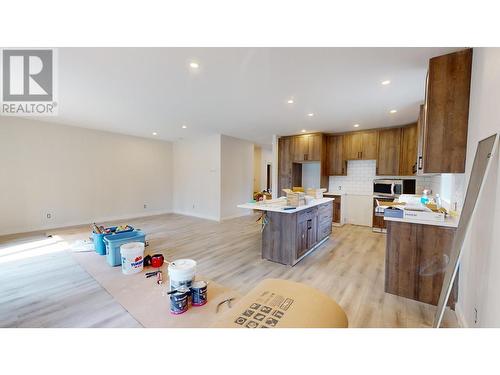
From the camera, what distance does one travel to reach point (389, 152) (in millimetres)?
4914

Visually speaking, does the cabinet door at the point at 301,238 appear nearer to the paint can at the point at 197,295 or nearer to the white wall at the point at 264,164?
the paint can at the point at 197,295

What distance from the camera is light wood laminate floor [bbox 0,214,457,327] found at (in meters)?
1.87

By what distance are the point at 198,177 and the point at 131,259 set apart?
14.1 feet

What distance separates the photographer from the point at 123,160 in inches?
245

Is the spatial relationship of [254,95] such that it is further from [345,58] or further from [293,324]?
[293,324]

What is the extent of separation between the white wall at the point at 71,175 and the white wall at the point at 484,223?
7432 millimetres

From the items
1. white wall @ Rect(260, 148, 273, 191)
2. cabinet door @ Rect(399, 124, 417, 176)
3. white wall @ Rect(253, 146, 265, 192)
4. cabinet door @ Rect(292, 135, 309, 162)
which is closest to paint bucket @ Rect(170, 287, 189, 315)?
cabinet door @ Rect(292, 135, 309, 162)

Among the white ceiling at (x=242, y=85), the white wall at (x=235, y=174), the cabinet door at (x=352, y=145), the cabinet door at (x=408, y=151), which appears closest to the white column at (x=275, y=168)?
the white wall at (x=235, y=174)

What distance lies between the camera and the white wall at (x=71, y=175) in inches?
176
